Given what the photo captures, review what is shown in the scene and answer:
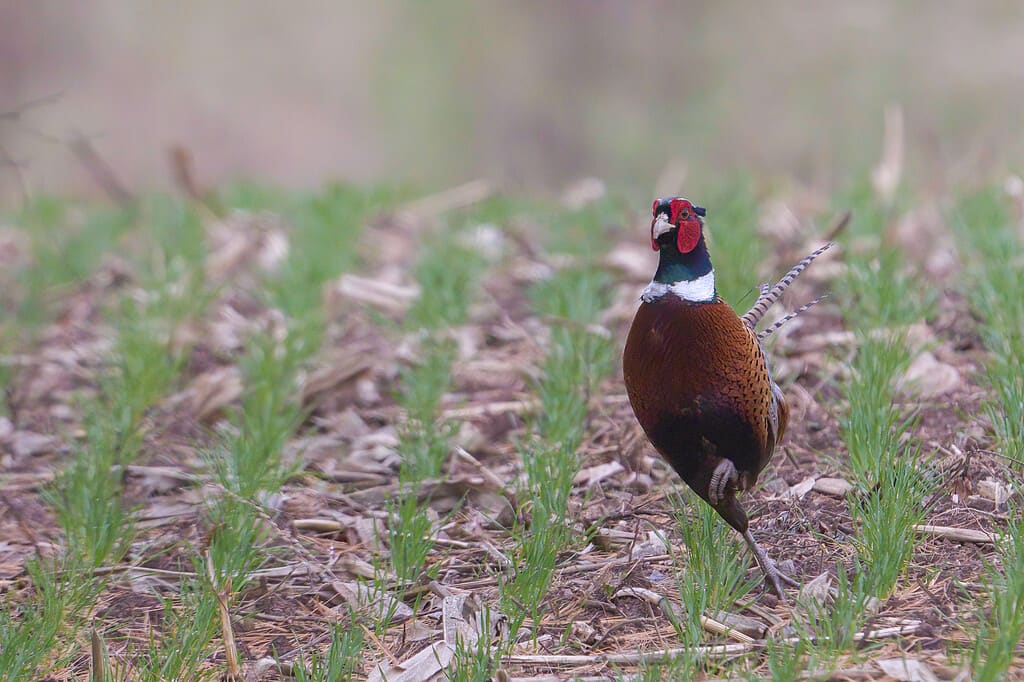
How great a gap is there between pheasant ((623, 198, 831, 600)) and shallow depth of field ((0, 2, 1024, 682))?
6.8 inches

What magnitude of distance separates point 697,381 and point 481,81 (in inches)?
553

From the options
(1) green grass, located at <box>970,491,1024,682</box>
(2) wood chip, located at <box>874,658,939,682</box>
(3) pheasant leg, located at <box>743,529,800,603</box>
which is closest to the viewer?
(1) green grass, located at <box>970,491,1024,682</box>

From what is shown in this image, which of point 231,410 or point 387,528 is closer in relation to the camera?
point 387,528

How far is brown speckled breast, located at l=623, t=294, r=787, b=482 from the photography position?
7.00ft

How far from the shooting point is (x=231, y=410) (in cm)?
334

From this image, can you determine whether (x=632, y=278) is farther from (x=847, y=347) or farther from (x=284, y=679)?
(x=284, y=679)

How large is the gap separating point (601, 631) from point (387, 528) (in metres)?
0.71

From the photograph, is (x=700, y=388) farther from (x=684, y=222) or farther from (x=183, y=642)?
(x=183, y=642)

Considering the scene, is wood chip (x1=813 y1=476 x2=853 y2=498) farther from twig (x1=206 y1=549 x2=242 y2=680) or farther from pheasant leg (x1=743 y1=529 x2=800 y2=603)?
twig (x1=206 y1=549 x2=242 y2=680)

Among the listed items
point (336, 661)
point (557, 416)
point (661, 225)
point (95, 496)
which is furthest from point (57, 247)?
point (661, 225)

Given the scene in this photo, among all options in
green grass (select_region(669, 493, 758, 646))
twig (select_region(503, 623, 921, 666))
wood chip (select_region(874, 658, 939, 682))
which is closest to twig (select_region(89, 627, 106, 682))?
twig (select_region(503, 623, 921, 666))

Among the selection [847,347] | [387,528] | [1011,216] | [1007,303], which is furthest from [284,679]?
[1011,216]

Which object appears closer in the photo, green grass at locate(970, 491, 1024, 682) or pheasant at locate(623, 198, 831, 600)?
green grass at locate(970, 491, 1024, 682)

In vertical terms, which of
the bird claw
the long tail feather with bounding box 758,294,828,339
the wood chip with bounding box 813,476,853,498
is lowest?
the bird claw
